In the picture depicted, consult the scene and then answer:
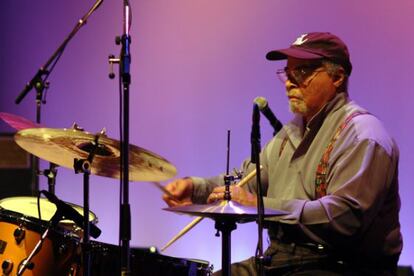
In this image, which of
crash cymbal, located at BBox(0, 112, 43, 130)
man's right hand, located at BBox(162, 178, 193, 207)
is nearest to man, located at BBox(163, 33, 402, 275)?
man's right hand, located at BBox(162, 178, 193, 207)

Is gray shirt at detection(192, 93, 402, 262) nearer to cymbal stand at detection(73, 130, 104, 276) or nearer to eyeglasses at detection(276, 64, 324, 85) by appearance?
eyeglasses at detection(276, 64, 324, 85)

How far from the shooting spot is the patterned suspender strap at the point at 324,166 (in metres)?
2.23

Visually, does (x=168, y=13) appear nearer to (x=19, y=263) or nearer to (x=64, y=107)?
(x=64, y=107)

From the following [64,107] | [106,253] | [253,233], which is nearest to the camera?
[106,253]

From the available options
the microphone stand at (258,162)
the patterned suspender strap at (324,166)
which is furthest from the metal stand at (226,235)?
the patterned suspender strap at (324,166)

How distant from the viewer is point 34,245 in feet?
7.97

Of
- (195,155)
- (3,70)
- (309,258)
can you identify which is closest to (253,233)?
(195,155)

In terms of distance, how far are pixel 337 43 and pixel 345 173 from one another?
0.59m

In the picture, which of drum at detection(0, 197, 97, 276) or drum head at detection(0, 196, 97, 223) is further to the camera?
drum head at detection(0, 196, 97, 223)

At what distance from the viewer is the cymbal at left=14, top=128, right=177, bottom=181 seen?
81.0 inches

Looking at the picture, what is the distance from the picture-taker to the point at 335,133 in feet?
7.50

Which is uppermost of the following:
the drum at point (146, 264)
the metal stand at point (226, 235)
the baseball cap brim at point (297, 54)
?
the baseball cap brim at point (297, 54)

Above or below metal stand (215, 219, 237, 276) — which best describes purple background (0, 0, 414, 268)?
above

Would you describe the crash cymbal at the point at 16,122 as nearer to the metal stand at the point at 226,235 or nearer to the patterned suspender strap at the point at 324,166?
the metal stand at the point at 226,235
